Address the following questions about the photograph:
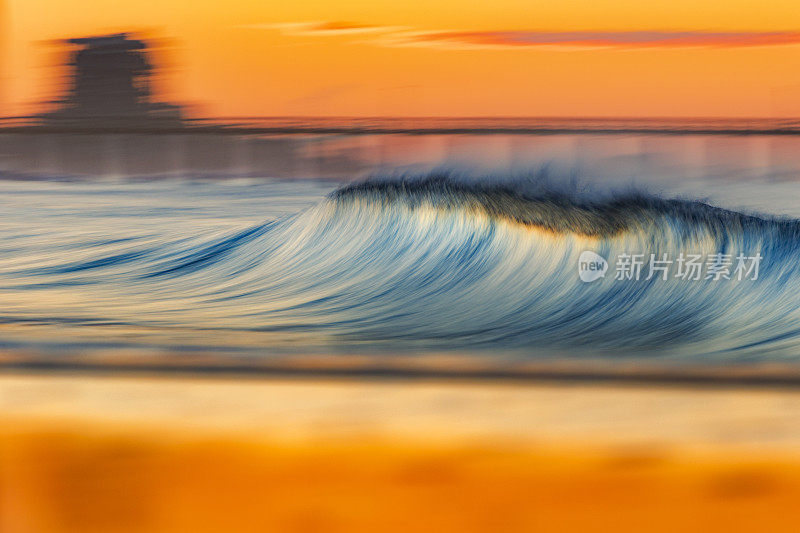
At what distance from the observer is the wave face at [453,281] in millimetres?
721

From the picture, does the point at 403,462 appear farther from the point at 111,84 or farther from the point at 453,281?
the point at 111,84

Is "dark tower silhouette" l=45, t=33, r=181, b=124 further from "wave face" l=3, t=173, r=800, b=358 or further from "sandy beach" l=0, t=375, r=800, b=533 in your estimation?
"sandy beach" l=0, t=375, r=800, b=533

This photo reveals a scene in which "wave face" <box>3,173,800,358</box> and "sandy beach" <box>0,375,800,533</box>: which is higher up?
"wave face" <box>3,173,800,358</box>

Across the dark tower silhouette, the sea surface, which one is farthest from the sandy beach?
the dark tower silhouette

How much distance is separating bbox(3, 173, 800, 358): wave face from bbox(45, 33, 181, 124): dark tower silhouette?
6.2 inches

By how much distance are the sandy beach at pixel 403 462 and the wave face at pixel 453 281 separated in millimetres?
156

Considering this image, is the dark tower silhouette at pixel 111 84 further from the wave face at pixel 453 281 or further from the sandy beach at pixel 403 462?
the sandy beach at pixel 403 462

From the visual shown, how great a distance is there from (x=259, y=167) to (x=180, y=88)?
12cm

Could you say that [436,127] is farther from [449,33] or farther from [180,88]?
[180,88]

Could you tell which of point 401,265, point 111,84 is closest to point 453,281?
point 401,265

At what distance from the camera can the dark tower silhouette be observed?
34.1 inches

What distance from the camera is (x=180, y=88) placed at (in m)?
0.89

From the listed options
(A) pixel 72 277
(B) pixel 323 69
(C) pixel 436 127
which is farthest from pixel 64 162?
(C) pixel 436 127

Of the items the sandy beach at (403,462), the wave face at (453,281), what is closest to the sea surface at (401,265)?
the wave face at (453,281)
